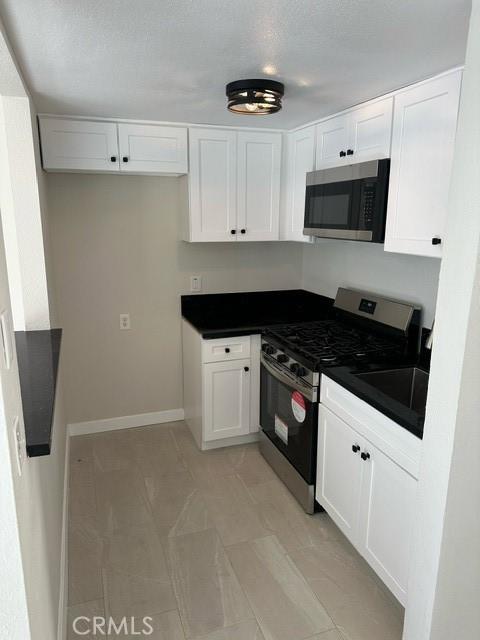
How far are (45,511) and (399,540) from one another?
1348mm

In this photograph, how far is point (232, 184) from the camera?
3.21 meters

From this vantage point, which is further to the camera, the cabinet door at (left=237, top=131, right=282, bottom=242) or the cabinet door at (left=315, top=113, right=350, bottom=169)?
the cabinet door at (left=237, top=131, right=282, bottom=242)

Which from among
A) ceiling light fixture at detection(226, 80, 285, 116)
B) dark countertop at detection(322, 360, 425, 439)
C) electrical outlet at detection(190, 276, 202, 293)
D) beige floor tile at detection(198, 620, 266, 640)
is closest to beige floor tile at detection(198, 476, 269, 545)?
beige floor tile at detection(198, 620, 266, 640)

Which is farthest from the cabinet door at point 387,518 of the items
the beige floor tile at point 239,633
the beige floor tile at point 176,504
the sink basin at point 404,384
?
the beige floor tile at point 176,504

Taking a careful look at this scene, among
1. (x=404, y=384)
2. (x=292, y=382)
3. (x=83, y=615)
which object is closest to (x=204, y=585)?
(x=83, y=615)

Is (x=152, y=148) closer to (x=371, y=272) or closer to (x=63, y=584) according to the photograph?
(x=371, y=272)

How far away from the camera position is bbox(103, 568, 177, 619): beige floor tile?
6.70 ft

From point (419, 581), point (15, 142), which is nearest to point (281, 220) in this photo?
point (15, 142)

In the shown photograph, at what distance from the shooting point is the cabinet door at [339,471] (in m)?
2.22

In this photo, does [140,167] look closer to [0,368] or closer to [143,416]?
[143,416]

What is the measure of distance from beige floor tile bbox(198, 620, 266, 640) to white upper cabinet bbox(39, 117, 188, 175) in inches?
100.0

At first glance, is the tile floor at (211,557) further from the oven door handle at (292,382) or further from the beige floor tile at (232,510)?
the oven door handle at (292,382)

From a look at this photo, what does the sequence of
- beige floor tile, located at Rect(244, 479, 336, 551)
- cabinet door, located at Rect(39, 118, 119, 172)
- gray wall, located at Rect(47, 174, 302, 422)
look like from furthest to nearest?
gray wall, located at Rect(47, 174, 302, 422), cabinet door, located at Rect(39, 118, 119, 172), beige floor tile, located at Rect(244, 479, 336, 551)

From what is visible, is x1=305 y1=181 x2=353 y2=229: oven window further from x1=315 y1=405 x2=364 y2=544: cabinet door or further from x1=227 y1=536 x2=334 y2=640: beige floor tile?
x1=227 y1=536 x2=334 y2=640: beige floor tile
